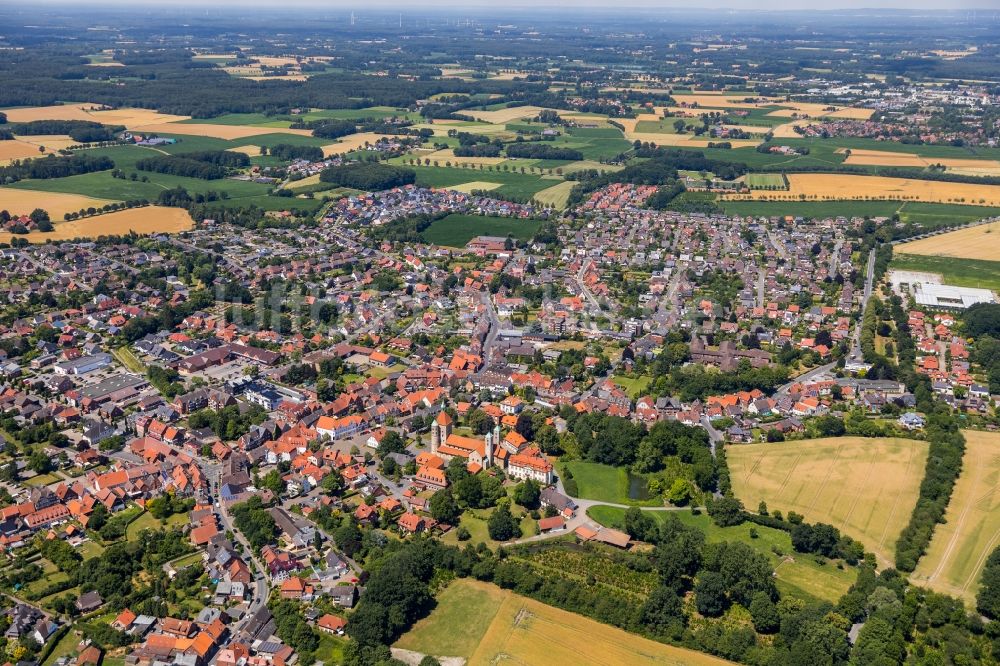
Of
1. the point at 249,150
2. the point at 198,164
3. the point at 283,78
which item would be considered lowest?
the point at 198,164

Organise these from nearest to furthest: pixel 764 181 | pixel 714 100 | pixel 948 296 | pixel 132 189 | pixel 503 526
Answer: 1. pixel 503 526
2. pixel 948 296
3. pixel 132 189
4. pixel 764 181
5. pixel 714 100

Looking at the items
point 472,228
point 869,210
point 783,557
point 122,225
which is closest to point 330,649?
point 783,557

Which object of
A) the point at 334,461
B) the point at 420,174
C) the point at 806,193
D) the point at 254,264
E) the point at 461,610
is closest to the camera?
the point at 461,610

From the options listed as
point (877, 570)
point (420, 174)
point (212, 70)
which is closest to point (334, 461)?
point (877, 570)

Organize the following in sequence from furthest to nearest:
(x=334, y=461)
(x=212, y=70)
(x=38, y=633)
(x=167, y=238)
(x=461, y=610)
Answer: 1. (x=212, y=70)
2. (x=167, y=238)
3. (x=334, y=461)
4. (x=461, y=610)
5. (x=38, y=633)

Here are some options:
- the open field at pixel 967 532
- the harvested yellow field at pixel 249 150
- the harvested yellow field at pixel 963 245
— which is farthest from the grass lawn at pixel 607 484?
the harvested yellow field at pixel 249 150

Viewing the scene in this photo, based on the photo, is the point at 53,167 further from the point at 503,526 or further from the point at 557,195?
the point at 503,526

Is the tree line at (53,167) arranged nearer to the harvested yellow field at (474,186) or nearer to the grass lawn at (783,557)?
the harvested yellow field at (474,186)

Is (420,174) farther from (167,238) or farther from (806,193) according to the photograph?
(806,193)
